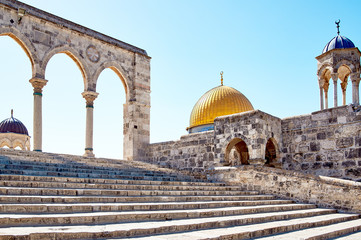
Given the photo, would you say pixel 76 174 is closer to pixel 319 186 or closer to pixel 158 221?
pixel 158 221

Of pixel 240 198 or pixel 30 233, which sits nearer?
pixel 30 233

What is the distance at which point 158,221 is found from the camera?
524 centimetres

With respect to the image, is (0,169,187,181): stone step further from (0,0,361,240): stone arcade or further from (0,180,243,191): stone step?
(0,180,243,191): stone step

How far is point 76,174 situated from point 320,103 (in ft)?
32.8

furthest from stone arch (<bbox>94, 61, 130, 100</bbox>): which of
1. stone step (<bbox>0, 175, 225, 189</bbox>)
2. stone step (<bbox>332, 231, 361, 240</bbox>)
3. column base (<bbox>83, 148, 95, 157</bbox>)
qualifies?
stone step (<bbox>332, 231, 361, 240</bbox>)

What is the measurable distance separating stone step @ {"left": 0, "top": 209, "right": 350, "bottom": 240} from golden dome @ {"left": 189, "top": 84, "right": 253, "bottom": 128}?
585 inches

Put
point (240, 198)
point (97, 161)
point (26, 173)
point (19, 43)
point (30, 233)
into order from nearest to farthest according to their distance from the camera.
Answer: point (30, 233) → point (26, 173) → point (240, 198) → point (97, 161) → point (19, 43)

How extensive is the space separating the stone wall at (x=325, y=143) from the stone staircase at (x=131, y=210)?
2.18m

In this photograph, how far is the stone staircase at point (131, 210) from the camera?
14.2 feet

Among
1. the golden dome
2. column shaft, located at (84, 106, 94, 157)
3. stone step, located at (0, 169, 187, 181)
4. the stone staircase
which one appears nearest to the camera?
the stone staircase

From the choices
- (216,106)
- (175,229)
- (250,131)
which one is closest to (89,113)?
(250,131)

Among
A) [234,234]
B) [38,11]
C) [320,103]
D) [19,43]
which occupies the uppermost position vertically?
[38,11]

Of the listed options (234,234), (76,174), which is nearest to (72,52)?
(76,174)

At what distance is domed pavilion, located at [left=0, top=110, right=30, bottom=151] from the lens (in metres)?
24.6
